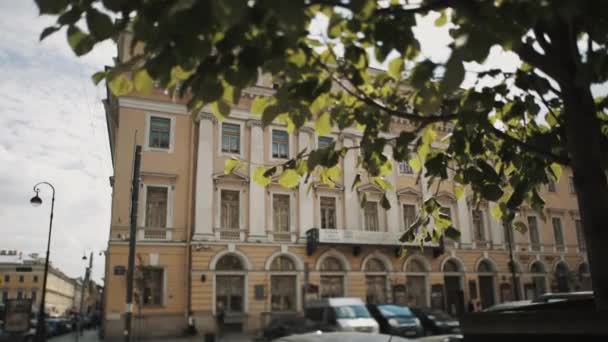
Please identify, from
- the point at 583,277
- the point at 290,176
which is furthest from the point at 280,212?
the point at 290,176

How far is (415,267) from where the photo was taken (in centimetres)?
3256

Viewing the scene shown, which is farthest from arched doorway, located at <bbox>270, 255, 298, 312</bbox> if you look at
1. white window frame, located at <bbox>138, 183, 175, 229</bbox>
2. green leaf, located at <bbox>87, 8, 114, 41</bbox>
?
green leaf, located at <bbox>87, 8, 114, 41</bbox>

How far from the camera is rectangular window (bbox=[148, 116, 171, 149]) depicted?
2803 centimetres

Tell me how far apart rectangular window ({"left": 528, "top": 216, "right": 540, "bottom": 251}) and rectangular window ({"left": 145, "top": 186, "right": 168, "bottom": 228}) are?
25128mm

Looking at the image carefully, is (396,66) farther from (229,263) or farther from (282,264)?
(282,264)

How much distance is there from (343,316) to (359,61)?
17.6m

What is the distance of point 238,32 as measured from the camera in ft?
6.08

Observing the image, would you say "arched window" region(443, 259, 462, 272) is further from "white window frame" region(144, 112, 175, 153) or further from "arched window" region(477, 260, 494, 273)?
"white window frame" region(144, 112, 175, 153)

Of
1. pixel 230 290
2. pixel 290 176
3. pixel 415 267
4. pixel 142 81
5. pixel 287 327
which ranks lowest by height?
pixel 287 327

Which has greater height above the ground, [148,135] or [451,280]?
[148,135]

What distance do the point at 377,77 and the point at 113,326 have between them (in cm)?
2480

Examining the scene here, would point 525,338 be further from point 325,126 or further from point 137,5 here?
point 137,5

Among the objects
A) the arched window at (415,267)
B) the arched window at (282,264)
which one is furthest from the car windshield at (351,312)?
the arched window at (415,267)

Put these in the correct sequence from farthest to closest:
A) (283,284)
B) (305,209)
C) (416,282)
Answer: (416,282)
(305,209)
(283,284)
